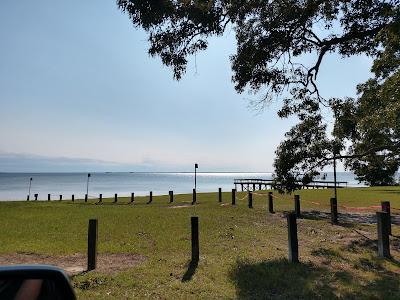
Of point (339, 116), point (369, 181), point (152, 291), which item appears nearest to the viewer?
point (152, 291)

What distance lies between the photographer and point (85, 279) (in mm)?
7863

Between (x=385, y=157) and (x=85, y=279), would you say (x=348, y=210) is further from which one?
(x=85, y=279)

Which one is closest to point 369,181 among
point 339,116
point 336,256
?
point 339,116

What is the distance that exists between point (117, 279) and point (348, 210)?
57.3 ft

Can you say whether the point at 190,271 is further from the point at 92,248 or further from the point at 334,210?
the point at 334,210

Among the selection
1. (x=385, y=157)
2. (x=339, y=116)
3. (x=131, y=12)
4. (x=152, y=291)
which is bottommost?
(x=152, y=291)

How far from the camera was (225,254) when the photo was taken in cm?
1066

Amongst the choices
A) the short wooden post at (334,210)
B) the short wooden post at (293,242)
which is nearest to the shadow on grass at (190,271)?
the short wooden post at (293,242)

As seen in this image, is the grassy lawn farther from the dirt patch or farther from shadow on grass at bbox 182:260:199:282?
the dirt patch

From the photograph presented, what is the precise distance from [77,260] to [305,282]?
18.8ft

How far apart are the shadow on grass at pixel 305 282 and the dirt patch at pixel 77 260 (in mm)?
2721

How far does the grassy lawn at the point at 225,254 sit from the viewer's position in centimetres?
741

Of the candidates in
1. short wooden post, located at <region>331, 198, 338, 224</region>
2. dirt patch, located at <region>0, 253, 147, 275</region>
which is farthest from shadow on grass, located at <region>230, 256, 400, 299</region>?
short wooden post, located at <region>331, 198, 338, 224</region>

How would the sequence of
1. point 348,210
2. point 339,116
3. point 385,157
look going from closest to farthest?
point 339,116 → point 385,157 → point 348,210
